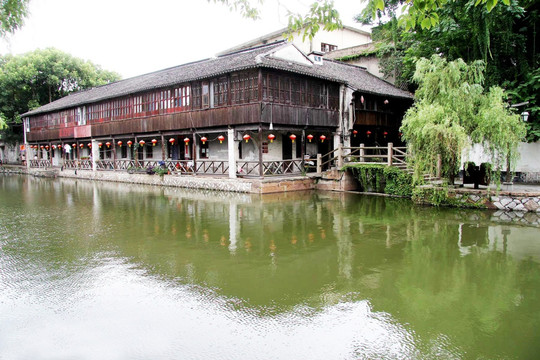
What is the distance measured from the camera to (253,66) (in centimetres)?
1845

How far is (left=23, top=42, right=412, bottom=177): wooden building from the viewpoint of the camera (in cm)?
1973

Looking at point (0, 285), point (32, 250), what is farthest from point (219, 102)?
point (0, 285)

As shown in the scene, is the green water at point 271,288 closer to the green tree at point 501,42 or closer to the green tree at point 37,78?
the green tree at point 501,42

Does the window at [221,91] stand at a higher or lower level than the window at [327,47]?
lower

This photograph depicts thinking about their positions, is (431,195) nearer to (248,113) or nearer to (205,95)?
(248,113)

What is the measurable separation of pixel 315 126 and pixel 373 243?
1310cm

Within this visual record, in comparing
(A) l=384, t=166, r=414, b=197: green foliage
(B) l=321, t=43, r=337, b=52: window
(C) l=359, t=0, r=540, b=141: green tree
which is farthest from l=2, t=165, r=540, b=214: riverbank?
(B) l=321, t=43, r=337, b=52: window

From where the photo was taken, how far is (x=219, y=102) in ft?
68.8

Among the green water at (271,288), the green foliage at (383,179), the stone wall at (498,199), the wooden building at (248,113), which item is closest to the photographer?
the green water at (271,288)

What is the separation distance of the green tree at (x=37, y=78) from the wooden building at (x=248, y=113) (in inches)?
493

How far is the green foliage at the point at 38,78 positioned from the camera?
40.2m

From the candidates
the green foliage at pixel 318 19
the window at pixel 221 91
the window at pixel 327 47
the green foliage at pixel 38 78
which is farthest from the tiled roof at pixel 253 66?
the green foliage at pixel 318 19

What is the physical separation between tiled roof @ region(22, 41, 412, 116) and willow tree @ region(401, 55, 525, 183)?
7091mm

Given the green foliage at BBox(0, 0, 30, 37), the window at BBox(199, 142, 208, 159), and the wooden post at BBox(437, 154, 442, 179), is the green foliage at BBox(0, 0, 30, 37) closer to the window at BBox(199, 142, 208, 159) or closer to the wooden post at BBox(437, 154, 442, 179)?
the wooden post at BBox(437, 154, 442, 179)
